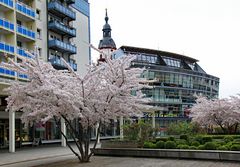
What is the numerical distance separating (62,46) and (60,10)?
178 inches

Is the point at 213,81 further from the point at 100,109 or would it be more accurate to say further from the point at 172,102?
the point at 100,109

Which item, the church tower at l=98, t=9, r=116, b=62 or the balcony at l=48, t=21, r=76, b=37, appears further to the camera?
the church tower at l=98, t=9, r=116, b=62

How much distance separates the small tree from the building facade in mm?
9880

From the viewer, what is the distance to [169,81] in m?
98.9

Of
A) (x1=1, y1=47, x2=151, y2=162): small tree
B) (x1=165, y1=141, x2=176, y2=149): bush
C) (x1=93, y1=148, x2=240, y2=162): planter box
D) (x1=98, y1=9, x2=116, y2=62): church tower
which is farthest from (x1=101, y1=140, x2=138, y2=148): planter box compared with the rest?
(x1=98, y1=9, x2=116, y2=62): church tower

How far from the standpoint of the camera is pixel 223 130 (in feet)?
129

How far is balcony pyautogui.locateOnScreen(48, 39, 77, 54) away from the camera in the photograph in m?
45.3

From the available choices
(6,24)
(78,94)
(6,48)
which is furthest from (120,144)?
(6,24)

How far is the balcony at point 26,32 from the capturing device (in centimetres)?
3966

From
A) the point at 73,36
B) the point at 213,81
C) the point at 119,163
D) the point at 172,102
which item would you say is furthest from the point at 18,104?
the point at 213,81

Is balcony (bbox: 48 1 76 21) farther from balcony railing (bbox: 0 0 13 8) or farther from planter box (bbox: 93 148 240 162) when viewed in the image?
planter box (bbox: 93 148 240 162)

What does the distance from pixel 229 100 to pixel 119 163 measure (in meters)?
23.1

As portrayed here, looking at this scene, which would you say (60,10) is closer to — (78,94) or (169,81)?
(78,94)

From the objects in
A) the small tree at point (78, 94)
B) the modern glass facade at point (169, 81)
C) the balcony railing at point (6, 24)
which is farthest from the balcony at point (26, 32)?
the modern glass facade at point (169, 81)
